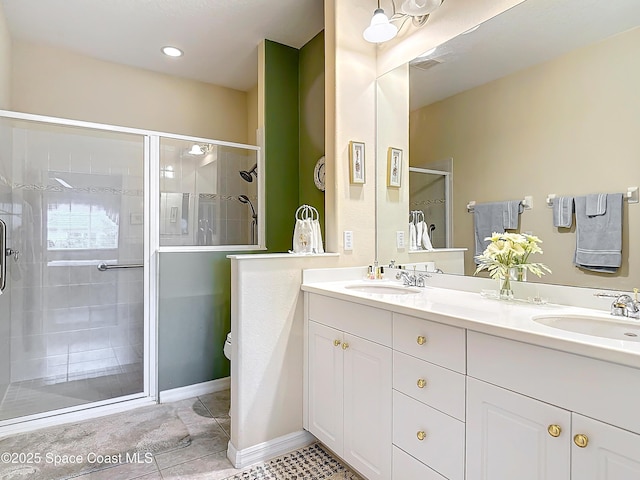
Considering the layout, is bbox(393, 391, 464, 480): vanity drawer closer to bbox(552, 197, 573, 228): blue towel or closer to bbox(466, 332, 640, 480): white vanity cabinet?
bbox(466, 332, 640, 480): white vanity cabinet

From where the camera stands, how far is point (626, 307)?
3.88 ft

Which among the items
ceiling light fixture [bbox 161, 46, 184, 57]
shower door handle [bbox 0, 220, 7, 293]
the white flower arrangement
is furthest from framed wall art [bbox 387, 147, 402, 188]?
shower door handle [bbox 0, 220, 7, 293]

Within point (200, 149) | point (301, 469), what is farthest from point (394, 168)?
point (301, 469)

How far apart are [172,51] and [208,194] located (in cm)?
134

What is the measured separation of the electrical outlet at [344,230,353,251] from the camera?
2.19 metres

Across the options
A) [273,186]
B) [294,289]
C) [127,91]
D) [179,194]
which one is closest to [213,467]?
[294,289]

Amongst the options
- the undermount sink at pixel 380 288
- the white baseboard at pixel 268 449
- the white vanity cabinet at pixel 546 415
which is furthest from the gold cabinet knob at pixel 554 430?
the white baseboard at pixel 268 449

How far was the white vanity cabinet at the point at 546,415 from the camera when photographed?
84 cm

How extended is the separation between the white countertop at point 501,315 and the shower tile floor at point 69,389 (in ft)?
5.12

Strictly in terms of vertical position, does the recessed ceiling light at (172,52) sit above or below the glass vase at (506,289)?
above

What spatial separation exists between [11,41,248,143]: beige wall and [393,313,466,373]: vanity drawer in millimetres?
3074

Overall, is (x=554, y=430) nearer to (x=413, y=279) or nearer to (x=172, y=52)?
(x=413, y=279)

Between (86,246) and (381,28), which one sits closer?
(381,28)

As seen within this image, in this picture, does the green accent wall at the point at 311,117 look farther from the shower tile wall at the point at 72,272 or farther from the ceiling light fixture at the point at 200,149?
the shower tile wall at the point at 72,272
